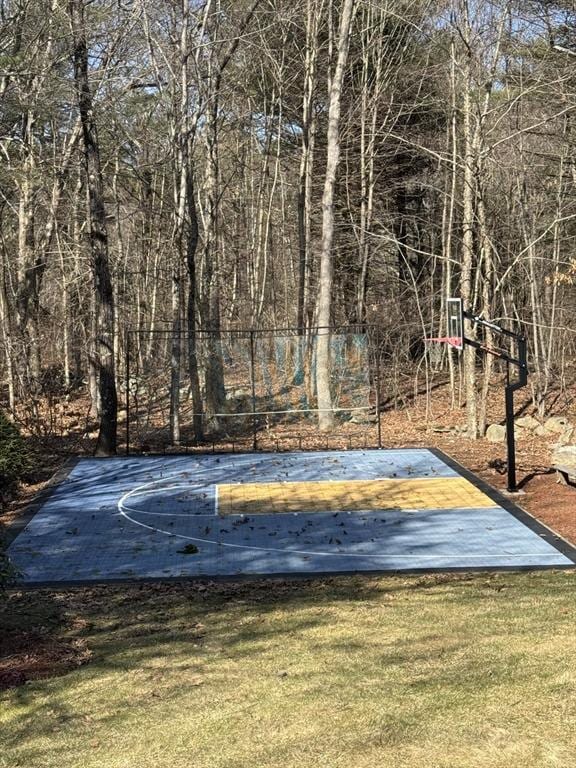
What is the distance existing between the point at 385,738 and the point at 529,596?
3292 millimetres

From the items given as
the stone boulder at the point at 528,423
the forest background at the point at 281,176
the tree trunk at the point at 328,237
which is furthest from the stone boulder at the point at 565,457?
the tree trunk at the point at 328,237

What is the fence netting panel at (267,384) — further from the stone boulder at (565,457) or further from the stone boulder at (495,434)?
the stone boulder at (565,457)

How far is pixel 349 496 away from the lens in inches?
456

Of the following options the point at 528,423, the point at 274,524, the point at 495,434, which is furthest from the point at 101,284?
the point at 528,423

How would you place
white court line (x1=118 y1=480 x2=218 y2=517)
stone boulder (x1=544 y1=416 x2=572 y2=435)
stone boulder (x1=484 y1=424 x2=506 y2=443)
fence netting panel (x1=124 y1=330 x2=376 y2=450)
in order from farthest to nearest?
fence netting panel (x1=124 y1=330 x2=376 y2=450) → stone boulder (x1=544 y1=416 x2=572 y2=435) → stone boulder (x1=484 y1=424 x2=506 y2=443) → white court line (x1=118 y1=480 x2=218 y2=517)

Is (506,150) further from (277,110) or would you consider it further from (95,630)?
(95,630)

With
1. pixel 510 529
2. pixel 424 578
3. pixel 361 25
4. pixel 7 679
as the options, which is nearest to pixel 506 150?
pixel 361 25

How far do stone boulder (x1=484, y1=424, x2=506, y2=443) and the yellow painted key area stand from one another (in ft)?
12.9

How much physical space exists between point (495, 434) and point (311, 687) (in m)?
12.7

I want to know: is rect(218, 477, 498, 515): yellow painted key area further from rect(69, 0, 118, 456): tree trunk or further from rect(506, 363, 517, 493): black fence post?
rect(69, 0, 118, 456): tree trunk

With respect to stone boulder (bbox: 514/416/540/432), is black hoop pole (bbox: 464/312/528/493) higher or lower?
higher

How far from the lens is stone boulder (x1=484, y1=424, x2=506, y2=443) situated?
16.2 m

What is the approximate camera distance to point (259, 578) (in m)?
7.94

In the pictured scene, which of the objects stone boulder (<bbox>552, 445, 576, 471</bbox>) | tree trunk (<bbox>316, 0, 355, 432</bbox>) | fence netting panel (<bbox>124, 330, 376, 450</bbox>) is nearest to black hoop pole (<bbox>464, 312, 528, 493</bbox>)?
stone boulder (<bbox>552, 445, 576, 471</bbox>)
